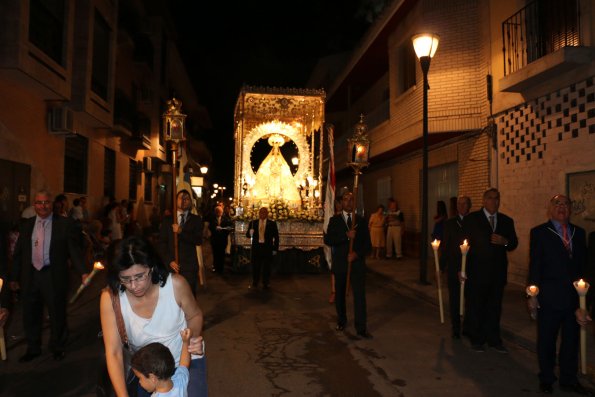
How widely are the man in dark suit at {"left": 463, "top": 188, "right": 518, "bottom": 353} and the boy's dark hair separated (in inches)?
187

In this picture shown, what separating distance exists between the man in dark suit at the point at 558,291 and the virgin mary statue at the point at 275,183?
11.6 meters

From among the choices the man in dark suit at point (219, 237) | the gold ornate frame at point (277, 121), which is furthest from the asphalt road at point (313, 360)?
the gold ornate frame at point (277, 121)

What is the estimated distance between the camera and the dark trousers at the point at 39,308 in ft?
18.8

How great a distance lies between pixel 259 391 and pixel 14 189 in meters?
8.86

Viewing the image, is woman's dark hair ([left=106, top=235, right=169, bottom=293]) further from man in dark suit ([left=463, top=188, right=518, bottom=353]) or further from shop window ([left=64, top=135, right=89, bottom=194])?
shop window ([left=64, top=135, right=89, bottom=194])

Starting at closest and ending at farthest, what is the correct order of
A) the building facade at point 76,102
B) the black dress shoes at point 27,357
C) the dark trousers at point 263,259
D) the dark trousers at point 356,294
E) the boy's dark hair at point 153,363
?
1. the boy's dark hair at point 153,363
2. the black dress shoes at point 27,357
3. the dark trousers at point 356,294
4. the building facade at point 76,102
5. the dark trousers at point 263,259

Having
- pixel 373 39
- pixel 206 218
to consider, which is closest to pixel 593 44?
pixel 373 39

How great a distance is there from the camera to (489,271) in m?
6.12

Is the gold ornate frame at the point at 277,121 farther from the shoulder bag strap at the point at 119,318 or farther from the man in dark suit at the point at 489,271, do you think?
the shoulder bag strap at the point at 119,318

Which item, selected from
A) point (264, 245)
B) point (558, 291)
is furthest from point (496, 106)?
point (558, 291)

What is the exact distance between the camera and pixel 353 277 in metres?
6.88

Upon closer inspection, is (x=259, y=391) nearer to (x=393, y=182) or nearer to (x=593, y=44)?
(x=593, y=44)

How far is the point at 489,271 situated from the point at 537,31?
22.7 feet

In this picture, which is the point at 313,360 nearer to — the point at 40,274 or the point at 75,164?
the point at 40,274
